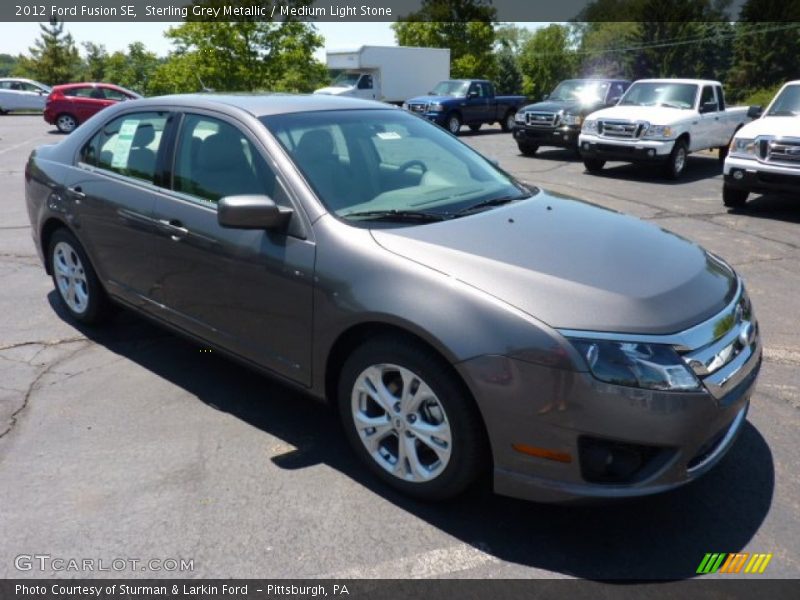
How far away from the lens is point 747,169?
370 inches

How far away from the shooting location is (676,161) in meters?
13.2

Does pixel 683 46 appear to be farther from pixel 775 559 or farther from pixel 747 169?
pixel 775 559

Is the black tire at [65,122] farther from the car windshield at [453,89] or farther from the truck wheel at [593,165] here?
the truck wheel at [593,165]

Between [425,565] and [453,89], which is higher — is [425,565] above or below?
below

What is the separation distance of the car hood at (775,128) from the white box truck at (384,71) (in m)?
20.4

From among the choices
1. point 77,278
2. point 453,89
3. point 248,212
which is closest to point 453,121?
point 453,89

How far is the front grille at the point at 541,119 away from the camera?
16094 millimetres

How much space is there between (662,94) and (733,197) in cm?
494

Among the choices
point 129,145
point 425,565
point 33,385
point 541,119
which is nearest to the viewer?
point 425,565

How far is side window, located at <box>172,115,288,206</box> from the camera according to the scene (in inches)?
138

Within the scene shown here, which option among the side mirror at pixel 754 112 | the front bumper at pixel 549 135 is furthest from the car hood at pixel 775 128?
the front bumper at pixel 549 135

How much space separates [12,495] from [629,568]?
8.68ft

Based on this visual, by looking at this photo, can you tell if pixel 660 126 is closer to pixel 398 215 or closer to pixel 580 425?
pixel 398 215

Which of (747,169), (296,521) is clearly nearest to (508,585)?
(296,521)
